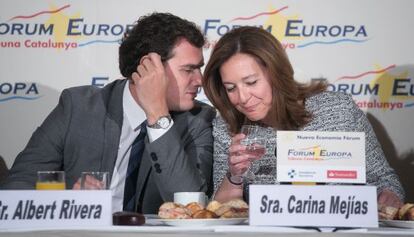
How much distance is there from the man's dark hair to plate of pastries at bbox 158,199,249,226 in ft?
3.39

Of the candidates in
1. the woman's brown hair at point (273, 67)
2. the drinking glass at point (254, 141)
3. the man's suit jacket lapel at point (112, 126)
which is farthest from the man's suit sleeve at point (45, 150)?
the drinking glass at point (254, 141)

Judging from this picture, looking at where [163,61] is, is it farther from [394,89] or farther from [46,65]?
[394,89]

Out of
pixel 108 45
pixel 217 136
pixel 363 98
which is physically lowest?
pixel 217 136

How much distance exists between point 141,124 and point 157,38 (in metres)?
0.34

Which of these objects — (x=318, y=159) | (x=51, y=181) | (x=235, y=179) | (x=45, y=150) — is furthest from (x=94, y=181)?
(x=45, y=150)

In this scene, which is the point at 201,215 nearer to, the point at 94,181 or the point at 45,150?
the point at 94,181

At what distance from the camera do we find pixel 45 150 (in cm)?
→ 251

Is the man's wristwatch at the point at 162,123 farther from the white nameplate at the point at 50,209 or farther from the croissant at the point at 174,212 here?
the white nameplate at the point at 50,209

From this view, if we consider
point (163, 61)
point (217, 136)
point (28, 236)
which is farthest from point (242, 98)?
point (28, 236)

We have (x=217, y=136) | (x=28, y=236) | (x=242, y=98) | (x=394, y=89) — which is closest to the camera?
(x=28, y=236)

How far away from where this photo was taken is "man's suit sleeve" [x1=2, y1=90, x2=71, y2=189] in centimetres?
246

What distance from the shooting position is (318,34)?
10.8ft

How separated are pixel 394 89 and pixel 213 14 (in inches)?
35.5

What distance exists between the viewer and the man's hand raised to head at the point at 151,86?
2363 millimetres
